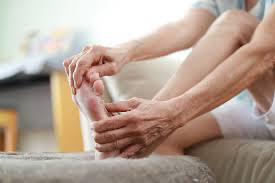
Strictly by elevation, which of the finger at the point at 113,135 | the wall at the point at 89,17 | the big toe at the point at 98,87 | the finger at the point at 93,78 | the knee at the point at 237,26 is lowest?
the finger at the point at 113,135

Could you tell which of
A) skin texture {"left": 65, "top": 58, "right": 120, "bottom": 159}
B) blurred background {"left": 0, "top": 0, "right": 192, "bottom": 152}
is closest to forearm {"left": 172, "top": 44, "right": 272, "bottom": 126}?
skin texture {"left": 65, "top": 58, "right": 120, "bottom": 159}

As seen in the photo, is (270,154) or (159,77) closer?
(270,154)

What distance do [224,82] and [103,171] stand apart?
0.30m

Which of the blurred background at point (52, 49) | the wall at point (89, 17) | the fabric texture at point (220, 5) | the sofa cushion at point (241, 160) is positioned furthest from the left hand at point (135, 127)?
the wall at point (89, 17)

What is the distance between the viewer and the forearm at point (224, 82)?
66 cm

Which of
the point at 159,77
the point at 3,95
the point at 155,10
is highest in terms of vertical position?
the point at 155,10

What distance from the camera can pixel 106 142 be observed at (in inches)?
24.3

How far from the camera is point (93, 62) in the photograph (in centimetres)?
73

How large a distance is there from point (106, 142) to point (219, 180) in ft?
0.65

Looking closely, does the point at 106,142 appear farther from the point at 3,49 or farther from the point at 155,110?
the point at 3,49

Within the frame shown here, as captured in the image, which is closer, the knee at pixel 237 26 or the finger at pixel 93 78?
the finger at pixel 93 78

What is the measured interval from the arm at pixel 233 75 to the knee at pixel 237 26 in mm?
58

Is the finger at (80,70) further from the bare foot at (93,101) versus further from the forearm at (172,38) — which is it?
the forearm at (172,38)

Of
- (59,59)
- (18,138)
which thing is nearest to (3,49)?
(18,138)
